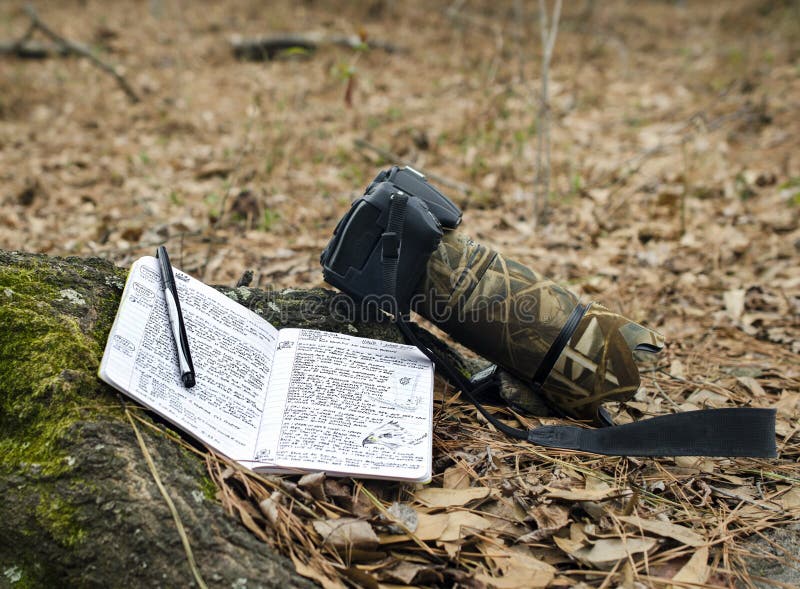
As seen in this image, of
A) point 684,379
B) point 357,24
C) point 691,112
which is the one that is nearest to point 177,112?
point 357,24

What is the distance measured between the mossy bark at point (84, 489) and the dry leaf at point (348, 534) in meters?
0.11

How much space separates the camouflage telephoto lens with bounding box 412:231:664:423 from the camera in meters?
1.90

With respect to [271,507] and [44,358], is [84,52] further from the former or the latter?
[271,507]

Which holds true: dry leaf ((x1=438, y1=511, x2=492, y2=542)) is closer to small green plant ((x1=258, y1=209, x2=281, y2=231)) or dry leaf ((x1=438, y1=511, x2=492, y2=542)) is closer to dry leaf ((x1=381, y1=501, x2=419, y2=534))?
dry leaf ((x1=381, y1=501, x2=419, y2=534))

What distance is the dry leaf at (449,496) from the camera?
1611 millimetres

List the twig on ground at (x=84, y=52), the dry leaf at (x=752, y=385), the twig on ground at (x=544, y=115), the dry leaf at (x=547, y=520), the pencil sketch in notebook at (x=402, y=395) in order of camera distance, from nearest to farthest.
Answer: the dry leaf at (x=547, y=520), the pencil sketch in notebook at (x=402, y=395), the dry leaf at (x=752, y=385), the twig on ground at (x=544, y=115), the twig on ground at (x=84, y=52)

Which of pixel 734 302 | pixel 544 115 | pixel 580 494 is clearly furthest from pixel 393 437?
pixel 544 115

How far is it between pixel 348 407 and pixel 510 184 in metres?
2.97

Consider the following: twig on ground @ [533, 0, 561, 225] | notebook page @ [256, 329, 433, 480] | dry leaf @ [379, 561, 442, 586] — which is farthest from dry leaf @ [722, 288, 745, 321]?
dry leaf @ [379, 561, 442, 586]

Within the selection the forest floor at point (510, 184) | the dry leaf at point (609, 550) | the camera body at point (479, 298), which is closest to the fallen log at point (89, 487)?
the forest floor at point (510, 184)

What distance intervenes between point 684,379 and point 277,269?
1.94 meters

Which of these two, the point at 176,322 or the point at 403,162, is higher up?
the point at 403,162

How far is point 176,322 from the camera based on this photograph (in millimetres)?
1736

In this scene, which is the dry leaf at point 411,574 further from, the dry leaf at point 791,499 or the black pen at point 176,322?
the dry leaf at point 791,499
